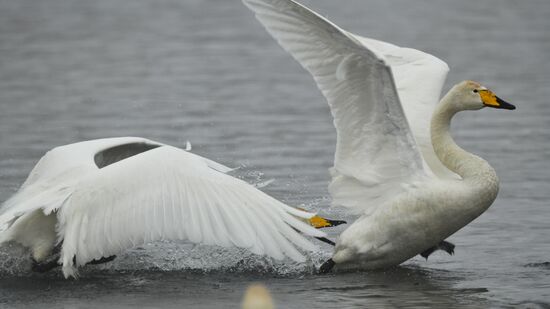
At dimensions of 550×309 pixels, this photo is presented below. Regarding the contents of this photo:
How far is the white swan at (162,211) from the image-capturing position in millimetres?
7738

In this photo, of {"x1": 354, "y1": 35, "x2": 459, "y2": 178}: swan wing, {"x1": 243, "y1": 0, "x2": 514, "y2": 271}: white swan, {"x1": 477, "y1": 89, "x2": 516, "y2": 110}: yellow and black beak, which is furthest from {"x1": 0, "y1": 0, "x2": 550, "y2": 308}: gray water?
{"x1": 477, "y1": 89, "x2": 516, "y2": 110}: yellow and black beak

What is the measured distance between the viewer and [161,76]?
59.2 ft

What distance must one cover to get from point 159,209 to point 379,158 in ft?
5.39

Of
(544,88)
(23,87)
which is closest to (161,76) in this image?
(23,87)

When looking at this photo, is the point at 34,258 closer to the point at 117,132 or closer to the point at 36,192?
the point at 36,192

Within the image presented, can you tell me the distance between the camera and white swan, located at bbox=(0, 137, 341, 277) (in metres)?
7.74

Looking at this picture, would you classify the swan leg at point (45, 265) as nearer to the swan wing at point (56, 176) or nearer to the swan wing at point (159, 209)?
the swan wing at point (56, 176)

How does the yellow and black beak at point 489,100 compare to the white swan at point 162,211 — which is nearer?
the white swan at point 162,211

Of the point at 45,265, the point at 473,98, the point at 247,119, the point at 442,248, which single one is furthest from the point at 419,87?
the point at 247,119

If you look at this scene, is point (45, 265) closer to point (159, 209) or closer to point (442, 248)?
point (159, 209)

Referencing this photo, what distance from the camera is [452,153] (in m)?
8.69

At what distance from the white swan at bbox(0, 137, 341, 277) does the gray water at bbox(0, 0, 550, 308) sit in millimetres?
395

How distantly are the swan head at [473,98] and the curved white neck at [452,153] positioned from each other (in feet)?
0.14

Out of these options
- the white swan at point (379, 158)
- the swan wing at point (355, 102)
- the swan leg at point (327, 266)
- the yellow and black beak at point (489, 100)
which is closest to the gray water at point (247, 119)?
the swan leg at point (327, 266)
